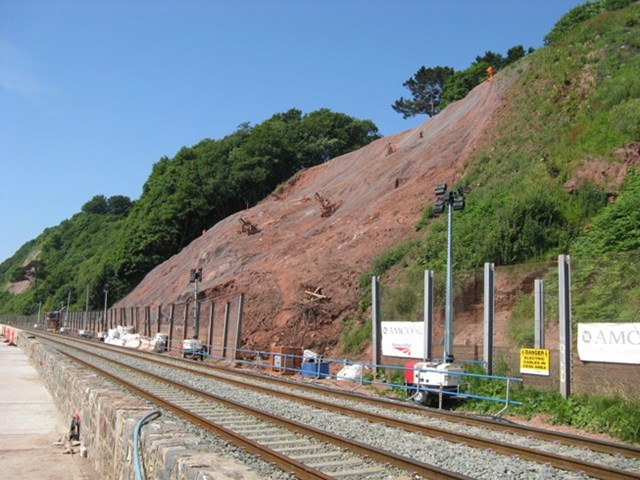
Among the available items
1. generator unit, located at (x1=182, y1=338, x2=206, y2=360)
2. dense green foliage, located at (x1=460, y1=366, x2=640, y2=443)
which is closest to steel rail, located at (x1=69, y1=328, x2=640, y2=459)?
dense green foliage, located at (x1=460, y1=366, x2=640, y2=443)

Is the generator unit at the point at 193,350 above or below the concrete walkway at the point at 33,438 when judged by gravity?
above

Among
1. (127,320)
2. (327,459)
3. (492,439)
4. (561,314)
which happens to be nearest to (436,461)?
(327,459)

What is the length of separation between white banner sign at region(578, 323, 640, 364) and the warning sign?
94 cm

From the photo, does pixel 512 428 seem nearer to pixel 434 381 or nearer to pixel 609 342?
pixel 609 342

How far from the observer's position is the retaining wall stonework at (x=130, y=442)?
19.1ft

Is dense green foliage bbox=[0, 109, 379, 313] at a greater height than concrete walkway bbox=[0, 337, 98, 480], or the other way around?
dense green foliage bbox=[0, 109, 379, 313]

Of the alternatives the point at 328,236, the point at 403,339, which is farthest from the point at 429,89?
the point at 403,339

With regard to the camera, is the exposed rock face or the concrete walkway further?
the exposed rock face

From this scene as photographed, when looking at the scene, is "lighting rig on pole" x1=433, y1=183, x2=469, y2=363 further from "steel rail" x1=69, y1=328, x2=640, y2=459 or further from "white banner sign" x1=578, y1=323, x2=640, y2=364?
"white banner sign" x1=578, y1=323, x2=640, y2=364

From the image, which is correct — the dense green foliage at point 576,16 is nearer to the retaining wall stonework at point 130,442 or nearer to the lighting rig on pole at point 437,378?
the lighting rig on pole at point 437,378

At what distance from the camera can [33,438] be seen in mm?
13953

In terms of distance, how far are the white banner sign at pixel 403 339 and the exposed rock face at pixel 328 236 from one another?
9.63 m

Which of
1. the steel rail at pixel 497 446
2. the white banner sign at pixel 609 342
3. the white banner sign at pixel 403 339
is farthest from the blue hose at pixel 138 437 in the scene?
the white banner sign at pixel 403 339

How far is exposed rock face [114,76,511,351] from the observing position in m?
33.1
